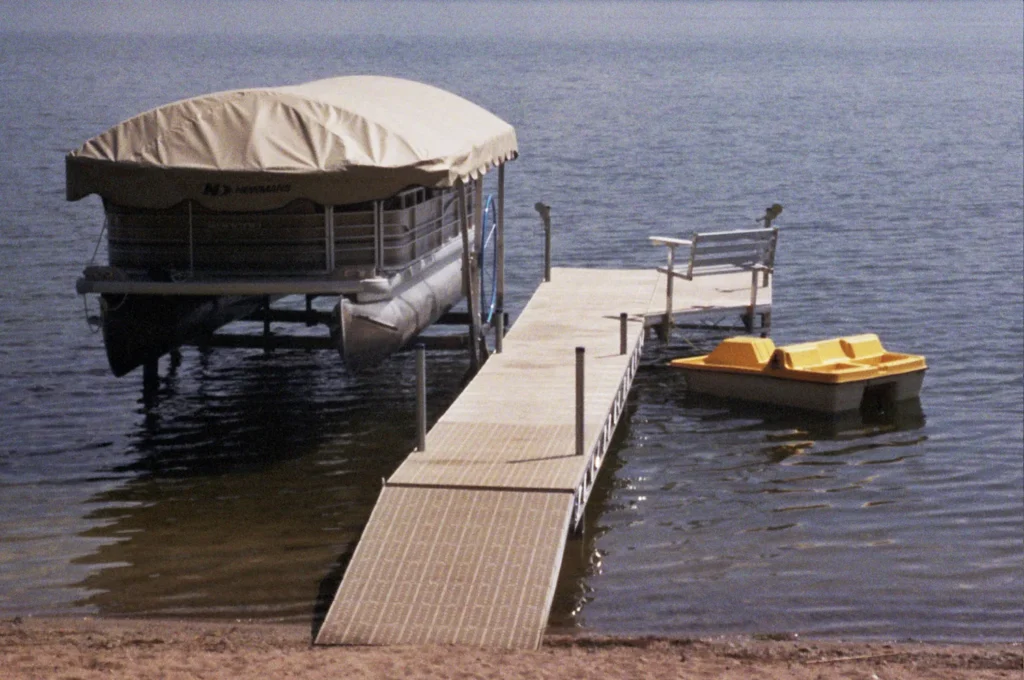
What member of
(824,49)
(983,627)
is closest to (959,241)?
(983,627)

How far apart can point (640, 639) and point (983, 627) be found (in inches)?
113

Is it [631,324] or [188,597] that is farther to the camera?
[631,324]

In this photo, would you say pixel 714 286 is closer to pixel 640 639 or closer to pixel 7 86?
pixel 640 639

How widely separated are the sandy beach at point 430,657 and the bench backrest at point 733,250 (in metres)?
10.0

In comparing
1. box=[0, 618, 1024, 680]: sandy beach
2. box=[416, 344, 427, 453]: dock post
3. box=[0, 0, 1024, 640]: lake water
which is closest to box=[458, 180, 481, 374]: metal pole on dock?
box=[0, 0, 1024, 640]: lake water

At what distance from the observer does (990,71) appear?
126 metres

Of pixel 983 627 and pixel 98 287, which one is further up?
pixel 98 287

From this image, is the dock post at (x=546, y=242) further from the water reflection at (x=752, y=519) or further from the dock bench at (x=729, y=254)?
the water reflection at (x=752, y=519)

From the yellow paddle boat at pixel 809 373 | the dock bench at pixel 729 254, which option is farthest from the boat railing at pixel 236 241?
the dock bench at pixel 729 254

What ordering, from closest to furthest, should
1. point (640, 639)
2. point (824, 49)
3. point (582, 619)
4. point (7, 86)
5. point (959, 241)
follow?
point (640, 639) < point (582, 619) < point (959, 241) < point (7, 86) < point (824, 49)

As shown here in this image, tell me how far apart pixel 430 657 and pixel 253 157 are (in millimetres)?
6701

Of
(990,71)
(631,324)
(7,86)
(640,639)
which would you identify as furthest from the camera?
(990,71)

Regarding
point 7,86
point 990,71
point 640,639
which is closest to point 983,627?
point 640,639

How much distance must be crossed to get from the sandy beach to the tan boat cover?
5.16 meters
